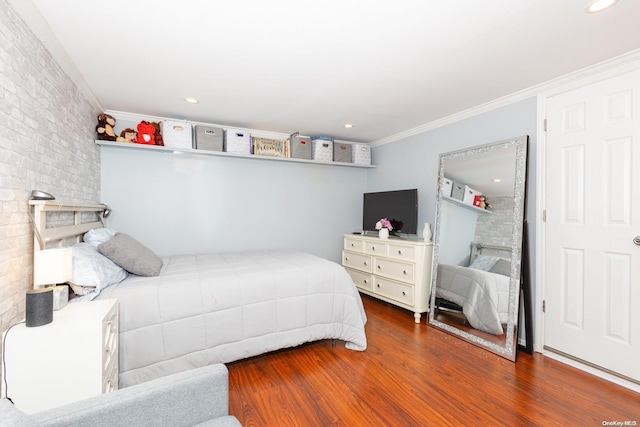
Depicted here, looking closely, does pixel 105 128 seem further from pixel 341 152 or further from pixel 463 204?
pixel 463 204

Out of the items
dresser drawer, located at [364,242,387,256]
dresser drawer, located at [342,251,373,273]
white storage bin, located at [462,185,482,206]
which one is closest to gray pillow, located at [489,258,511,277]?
white storage bin, located at [462,185,482,206]

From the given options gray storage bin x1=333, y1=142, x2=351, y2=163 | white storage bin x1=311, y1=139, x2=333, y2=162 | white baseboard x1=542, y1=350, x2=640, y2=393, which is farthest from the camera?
gray storage bin x1=333, y1=142, x2=351, y2=163

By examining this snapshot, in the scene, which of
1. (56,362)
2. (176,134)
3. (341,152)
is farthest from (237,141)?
(56,362)

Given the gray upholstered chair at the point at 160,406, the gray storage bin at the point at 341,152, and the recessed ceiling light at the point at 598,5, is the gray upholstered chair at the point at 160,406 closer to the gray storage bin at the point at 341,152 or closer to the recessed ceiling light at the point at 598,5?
the recessed ceiling light at the point at 598,5

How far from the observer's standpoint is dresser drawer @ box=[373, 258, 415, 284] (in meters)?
3.30

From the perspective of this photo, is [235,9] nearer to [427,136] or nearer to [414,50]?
[414,50]

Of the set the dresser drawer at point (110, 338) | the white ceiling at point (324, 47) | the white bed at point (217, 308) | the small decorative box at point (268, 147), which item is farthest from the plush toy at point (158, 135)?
the dresser drawer at point (110, 338)

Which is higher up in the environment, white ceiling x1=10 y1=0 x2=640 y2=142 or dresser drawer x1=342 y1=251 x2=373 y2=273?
white ceiling x1=10 y1=0 x2=640 y2=142

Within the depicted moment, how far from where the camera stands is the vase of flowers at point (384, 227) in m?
3.78

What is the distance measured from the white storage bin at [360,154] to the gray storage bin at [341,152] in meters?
0.08

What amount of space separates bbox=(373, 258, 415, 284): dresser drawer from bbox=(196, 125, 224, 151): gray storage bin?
8.25ft

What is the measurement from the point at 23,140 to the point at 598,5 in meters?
3.26

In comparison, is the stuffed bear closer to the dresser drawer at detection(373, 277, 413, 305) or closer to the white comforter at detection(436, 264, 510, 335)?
the dresser drawer at detection(373, 277, 413, 305)

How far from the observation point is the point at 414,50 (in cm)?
197
